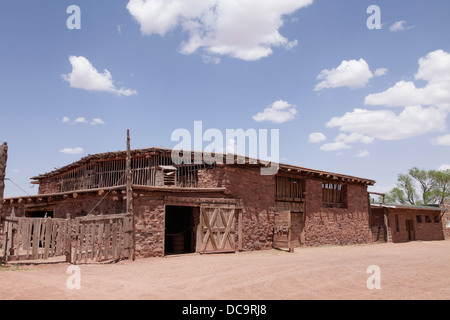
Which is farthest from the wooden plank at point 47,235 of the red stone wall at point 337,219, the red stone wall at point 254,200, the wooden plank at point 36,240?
the red stone wall at point 337,219

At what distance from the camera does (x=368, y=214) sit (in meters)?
24.7

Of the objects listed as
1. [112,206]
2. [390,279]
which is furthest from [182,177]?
[390,279]

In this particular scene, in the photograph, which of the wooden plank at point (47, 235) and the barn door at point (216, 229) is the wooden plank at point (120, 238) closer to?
the wooden plank at point (47, 235)

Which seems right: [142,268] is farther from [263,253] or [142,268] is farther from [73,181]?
[73,181]

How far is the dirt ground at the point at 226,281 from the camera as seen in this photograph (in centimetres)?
704

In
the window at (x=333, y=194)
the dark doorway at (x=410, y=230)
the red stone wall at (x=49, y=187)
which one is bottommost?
the dark doorway at (x=410, y=230)

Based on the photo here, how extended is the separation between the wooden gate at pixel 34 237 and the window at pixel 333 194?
591 inches

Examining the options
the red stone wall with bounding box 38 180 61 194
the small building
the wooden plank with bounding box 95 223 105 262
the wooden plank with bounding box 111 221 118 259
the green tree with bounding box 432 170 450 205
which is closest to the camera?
the wooden plank with bounding box 95 223 105 262

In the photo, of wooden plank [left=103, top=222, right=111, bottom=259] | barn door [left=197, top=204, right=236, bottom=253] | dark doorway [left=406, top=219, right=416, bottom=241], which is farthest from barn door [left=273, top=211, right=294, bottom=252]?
dark doorway [left=406, top=219, right=416, bottom=241]

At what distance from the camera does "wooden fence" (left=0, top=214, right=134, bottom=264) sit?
10920 millimetres

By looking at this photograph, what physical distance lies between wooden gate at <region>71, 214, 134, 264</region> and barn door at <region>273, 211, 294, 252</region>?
296 inches

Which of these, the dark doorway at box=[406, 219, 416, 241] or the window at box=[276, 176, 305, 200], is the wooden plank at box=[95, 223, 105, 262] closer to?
the window at box=[276, 176, 305, 200]
